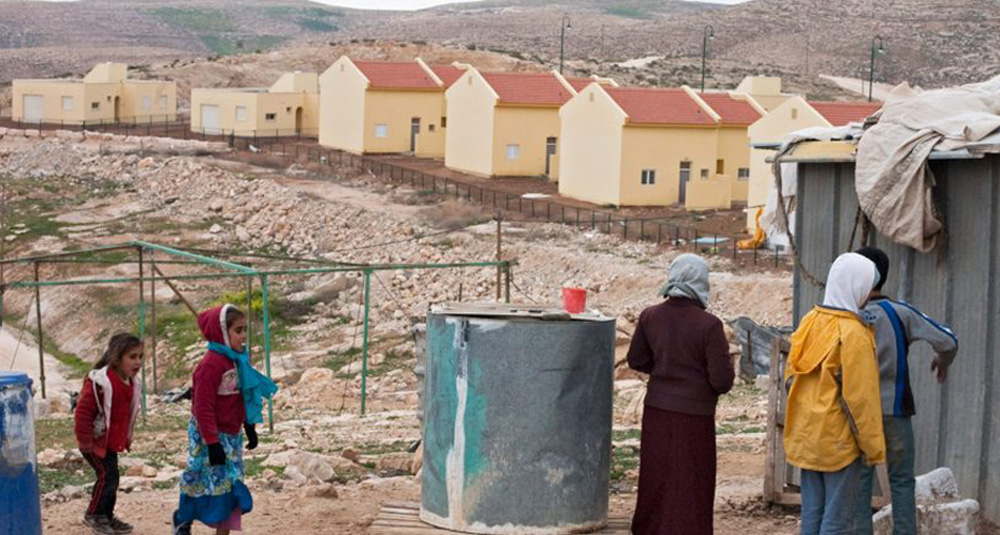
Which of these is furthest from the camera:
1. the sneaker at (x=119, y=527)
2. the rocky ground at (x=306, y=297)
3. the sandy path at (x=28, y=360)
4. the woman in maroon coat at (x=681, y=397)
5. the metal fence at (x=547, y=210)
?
the metal fence at (x=547, y=210)

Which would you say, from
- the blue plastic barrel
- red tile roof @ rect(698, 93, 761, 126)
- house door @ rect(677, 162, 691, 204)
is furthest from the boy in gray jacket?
red tile roof @ rect(698, 93, 761, 126)

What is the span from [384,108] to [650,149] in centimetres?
1390

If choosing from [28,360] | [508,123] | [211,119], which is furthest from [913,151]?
[211,119]

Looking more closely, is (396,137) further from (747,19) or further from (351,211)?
(747,19)

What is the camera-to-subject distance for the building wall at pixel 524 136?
47594 mm

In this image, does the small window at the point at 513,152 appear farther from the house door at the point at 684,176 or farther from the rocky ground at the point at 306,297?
the house door at the point at 684,176

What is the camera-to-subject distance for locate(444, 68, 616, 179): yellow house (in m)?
47.6

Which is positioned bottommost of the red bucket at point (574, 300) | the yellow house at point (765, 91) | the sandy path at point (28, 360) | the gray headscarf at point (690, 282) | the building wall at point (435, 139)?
the sandy path at point (28, 360)

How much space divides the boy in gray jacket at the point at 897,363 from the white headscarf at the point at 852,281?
17 centimetres

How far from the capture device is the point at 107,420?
353 inches

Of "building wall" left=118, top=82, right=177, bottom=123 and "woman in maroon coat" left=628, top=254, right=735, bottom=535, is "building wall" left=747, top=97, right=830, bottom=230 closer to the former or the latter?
"woman in maroon coat" left=628, top=254, right=735, bottom=535

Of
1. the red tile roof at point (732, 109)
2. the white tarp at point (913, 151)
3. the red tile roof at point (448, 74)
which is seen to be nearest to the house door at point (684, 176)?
the red tile roof at point (732, 109)

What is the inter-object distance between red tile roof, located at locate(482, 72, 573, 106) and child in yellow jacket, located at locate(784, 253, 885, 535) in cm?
4034

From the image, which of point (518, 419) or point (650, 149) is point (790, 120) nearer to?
point (650, 149)
